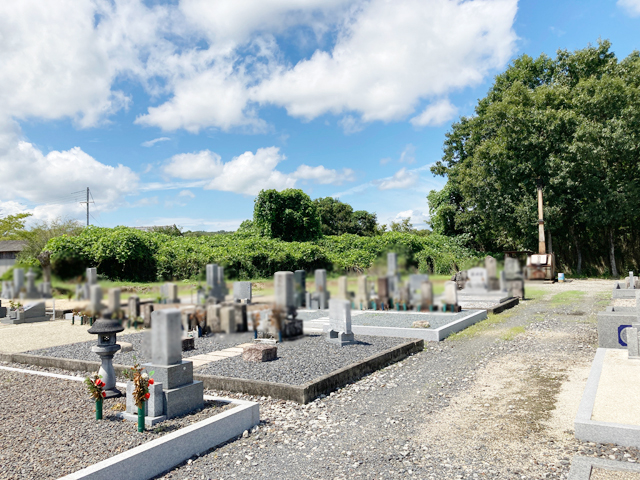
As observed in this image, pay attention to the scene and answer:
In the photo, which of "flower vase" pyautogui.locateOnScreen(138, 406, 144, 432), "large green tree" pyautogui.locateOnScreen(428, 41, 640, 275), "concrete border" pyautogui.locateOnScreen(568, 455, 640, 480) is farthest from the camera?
"flower vase" pyautogui.locateOnScreen(138, 406, 144, 432)

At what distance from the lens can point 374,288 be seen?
1.34 meters

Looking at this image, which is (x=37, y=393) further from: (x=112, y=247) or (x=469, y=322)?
(x=469, y=322)

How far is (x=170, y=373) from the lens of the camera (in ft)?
21.9

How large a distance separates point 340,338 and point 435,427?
5.34 meters

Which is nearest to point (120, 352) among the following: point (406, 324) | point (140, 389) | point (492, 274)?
point (140, 389)

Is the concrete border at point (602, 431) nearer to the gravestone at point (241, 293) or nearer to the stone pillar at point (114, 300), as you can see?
the gravestone at point (241, 293)

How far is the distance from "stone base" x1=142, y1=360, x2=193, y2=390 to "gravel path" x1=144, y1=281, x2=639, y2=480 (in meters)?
1.26

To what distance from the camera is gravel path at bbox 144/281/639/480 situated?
17.7ft

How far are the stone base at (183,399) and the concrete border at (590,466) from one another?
521cm

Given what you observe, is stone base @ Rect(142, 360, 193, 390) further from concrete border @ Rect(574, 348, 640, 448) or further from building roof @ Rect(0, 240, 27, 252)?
concrete border @ Rect(574, 348, 640, 448)

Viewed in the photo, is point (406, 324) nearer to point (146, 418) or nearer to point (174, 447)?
point (146, 418)

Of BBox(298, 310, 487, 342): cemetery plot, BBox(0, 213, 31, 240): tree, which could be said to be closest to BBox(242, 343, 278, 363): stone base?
BBox(298, 310, 487, 342): cemetery plot

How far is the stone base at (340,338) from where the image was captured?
11.9 metres

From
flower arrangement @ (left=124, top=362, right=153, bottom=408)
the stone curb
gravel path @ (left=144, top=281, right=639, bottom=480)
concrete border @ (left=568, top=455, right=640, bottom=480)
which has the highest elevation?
flower arrangement @ (left=124, top=362, right=153, bottom=408)
